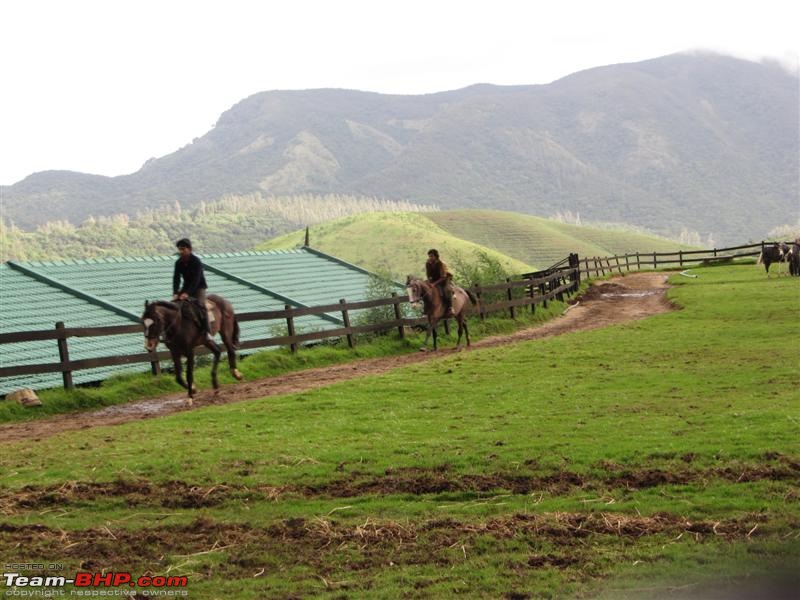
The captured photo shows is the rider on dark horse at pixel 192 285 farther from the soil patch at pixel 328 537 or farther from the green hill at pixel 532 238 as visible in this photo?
the green hill at pixel 532 238

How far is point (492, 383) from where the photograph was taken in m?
18.3

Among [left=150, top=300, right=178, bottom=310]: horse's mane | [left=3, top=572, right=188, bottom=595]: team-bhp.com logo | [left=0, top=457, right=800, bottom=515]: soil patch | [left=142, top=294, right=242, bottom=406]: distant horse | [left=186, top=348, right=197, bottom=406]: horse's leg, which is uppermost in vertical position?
[left=150, top=300, right=178, bottom=310]: horse's mane

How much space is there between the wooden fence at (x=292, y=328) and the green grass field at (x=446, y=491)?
3429mm

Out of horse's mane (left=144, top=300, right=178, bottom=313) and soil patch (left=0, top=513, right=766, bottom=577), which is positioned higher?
horse's mane (left=144, top=300, right=178, bottom=313)

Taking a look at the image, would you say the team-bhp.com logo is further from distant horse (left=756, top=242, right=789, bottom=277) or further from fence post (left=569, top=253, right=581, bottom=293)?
distant horse (left=756, top=242, right=789, bottom=277)

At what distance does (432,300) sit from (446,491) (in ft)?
48.5

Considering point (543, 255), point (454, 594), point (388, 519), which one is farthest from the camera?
point (543, 255)

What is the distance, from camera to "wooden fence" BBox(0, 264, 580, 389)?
18.1 metres

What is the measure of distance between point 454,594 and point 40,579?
336cm

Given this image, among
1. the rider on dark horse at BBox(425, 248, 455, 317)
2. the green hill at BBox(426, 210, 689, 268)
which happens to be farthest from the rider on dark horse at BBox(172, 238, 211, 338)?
the green hill at BBox(426, 210, 689, 268)

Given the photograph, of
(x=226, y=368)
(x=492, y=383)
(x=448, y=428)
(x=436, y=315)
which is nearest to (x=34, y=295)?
(x=226, y=368)

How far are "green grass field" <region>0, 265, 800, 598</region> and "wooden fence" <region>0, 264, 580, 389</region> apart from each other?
343cm

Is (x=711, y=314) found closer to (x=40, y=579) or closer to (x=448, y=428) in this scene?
(x=448, y=428)

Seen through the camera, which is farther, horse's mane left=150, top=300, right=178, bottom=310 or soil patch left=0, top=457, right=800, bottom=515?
horse's mane left=150, top=300, right=178, bottom=310
